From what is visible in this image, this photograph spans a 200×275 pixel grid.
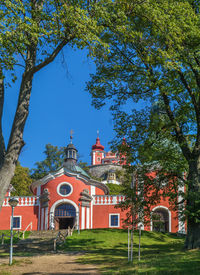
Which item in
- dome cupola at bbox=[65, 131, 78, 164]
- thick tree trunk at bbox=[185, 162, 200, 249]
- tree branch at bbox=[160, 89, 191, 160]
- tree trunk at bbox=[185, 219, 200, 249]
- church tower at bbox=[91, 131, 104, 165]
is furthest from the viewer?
church tower at bbox=[91, 131, 104, 165]

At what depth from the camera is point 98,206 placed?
96.8ft

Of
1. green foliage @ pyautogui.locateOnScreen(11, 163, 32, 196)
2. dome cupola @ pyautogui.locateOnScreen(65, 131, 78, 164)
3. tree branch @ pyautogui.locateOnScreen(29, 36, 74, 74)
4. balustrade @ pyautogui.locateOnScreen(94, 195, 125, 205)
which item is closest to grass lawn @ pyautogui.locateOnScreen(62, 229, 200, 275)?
balustrade @ pyautogui.locateOnScreen(94, 195, 125, 205)

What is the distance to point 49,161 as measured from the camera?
50656 millimetres

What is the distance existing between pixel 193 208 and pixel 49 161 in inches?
1566

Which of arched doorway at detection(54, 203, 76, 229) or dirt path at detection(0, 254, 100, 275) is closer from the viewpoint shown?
dirt path at detection(0, 254, 100, 275)

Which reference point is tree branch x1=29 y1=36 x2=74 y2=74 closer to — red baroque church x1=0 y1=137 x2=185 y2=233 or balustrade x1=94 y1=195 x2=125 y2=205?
red baroque church x1=0 y1=137 x2=185 y2=233

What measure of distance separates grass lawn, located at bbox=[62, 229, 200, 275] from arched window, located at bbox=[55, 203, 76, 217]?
5.12 meters

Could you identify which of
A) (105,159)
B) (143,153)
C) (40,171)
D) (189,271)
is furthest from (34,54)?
(105,159)

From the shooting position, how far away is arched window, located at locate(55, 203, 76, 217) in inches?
1119

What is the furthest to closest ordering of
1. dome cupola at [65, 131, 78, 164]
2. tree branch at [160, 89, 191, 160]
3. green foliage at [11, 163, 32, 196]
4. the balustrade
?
1. green foliage at [11, 163, 32, 196]
2. dome cupola at [65, 131, 78, 164]
3. the balustrade
4. tree branch at [160, 89, 191, 160]

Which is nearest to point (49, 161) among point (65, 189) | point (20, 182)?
point (20, 182)

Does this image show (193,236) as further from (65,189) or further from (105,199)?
(65,189)

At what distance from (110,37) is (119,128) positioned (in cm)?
417

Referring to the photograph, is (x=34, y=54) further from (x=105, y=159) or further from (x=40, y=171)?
(x=105, y=159)
